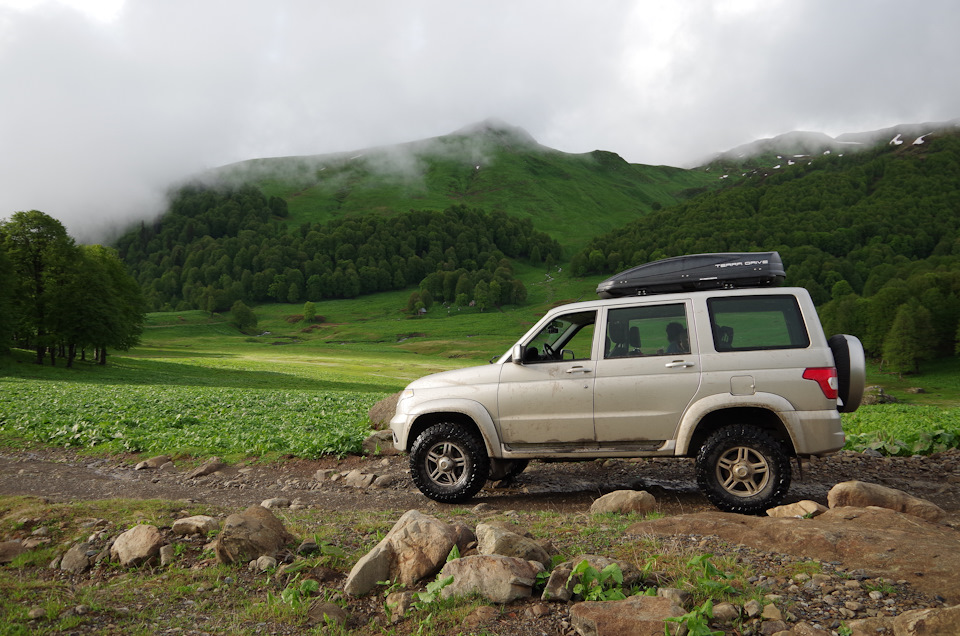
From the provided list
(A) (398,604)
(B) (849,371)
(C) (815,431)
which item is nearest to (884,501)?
(C) (815,431)

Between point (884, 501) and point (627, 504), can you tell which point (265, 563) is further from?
point (884, 501)

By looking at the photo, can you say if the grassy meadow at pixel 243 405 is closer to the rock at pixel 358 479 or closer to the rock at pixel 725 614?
the rock at pixel 358 479

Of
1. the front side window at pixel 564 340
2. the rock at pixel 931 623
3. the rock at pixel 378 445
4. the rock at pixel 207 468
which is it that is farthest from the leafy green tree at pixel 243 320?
the rock at pixel 931 623

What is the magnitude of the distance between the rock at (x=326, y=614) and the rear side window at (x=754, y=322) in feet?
18.9

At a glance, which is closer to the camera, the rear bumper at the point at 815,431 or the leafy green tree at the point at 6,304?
the rear bumper at the point at 815,431

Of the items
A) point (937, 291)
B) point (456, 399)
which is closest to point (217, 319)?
point (937, 291)

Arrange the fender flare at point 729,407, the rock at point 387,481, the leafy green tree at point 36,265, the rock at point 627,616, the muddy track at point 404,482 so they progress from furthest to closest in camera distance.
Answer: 1. the leafy green tree at point 36,265
2. the rock at point 387,481
3. the muddy track at point 404,482
4. the fender flare at point 729,407
5. the rock at point 627,616

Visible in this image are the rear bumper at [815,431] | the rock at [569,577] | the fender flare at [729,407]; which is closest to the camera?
the rock at [569,577]

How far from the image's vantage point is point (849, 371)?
305 inches

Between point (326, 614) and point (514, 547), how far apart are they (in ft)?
5.42

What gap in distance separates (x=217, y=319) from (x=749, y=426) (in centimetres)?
18705

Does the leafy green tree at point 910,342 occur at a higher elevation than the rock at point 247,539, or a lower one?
lower

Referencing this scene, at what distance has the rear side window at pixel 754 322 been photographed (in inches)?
307

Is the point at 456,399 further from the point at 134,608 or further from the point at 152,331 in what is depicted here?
the point at 152,331
